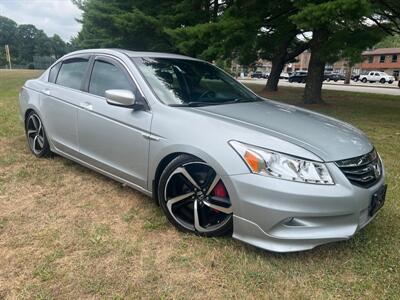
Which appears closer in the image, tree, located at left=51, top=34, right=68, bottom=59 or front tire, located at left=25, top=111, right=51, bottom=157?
front tire, located at left=25, top=111, right=51, bottom=157

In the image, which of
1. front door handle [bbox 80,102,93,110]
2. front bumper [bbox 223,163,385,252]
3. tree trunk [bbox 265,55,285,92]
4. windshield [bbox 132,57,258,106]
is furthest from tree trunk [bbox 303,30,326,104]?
front bumper [bbox 223,163,385,252]

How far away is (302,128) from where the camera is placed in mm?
3025

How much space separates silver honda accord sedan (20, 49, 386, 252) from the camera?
2559 mm

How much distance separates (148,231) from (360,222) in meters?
1.74

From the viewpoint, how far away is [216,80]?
4270 mm

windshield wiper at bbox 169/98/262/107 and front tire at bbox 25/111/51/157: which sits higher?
windshield wiper at bbox 169/98/262/107

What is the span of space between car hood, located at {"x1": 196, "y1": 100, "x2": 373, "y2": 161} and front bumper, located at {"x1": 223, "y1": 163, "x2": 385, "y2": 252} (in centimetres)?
23

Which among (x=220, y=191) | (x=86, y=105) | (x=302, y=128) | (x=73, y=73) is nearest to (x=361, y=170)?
(x=302, y=128)

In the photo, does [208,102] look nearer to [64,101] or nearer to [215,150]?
[215,150]

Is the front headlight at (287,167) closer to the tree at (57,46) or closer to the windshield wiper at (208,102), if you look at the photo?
→ the windshield wiper at (208,102)

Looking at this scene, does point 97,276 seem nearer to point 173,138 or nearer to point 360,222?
point 173,138

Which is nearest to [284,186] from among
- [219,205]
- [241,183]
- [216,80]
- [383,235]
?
[241,183]

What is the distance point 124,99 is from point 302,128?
1594 mm

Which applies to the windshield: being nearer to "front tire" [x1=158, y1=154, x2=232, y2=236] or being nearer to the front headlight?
"front tire" [x1=158, y1=154, x2=232, y2=236]
